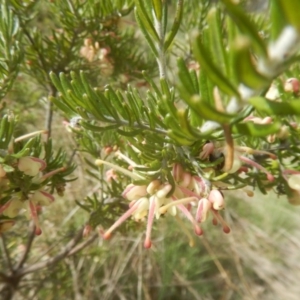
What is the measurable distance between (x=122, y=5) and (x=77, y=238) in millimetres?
401

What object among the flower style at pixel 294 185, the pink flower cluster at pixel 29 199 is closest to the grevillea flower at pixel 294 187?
the flower style at pixel 294 185

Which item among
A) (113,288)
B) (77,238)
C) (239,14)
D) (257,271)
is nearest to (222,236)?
(257,271)

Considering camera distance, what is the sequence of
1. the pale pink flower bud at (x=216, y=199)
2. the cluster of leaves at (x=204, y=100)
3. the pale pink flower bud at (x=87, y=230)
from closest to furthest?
the cluster of leaves at (x=204, y=100) < the pale pink flower bud at (x=216, y=199) < the pale pink flower bud at (x=87, y=230)

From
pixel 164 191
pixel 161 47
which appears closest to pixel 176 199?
pixel 164 191

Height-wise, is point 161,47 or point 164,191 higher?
point 161,47

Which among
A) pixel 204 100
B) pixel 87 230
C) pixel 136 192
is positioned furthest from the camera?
pixel 87 230

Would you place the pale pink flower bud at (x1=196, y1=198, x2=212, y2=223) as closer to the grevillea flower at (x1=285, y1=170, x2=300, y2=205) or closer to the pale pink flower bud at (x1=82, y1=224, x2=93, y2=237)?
the grevillea flower at (x1=285, y1=170, x2=300, y2=205)

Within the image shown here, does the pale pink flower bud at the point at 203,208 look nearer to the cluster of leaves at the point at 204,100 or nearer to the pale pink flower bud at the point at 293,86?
the cluster of leaves at the point at 204,100

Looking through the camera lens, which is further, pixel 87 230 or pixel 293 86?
pixel 87 230

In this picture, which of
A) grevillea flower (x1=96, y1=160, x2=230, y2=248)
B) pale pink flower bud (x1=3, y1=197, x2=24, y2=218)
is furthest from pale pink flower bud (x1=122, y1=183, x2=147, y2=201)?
pale pink flower bud (x1=3, y1=197, x2=24, y2=218)

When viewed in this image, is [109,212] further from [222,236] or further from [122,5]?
[222,236]

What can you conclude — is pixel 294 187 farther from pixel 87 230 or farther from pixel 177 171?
pixel 87 230

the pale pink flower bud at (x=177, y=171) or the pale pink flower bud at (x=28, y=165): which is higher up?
the pale pink flower bud at (x=28, y=165)

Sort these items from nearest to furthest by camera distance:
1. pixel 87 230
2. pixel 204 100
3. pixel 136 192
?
1. pixel 204 100
2. pixel 136 192
3. pixel 87 230
